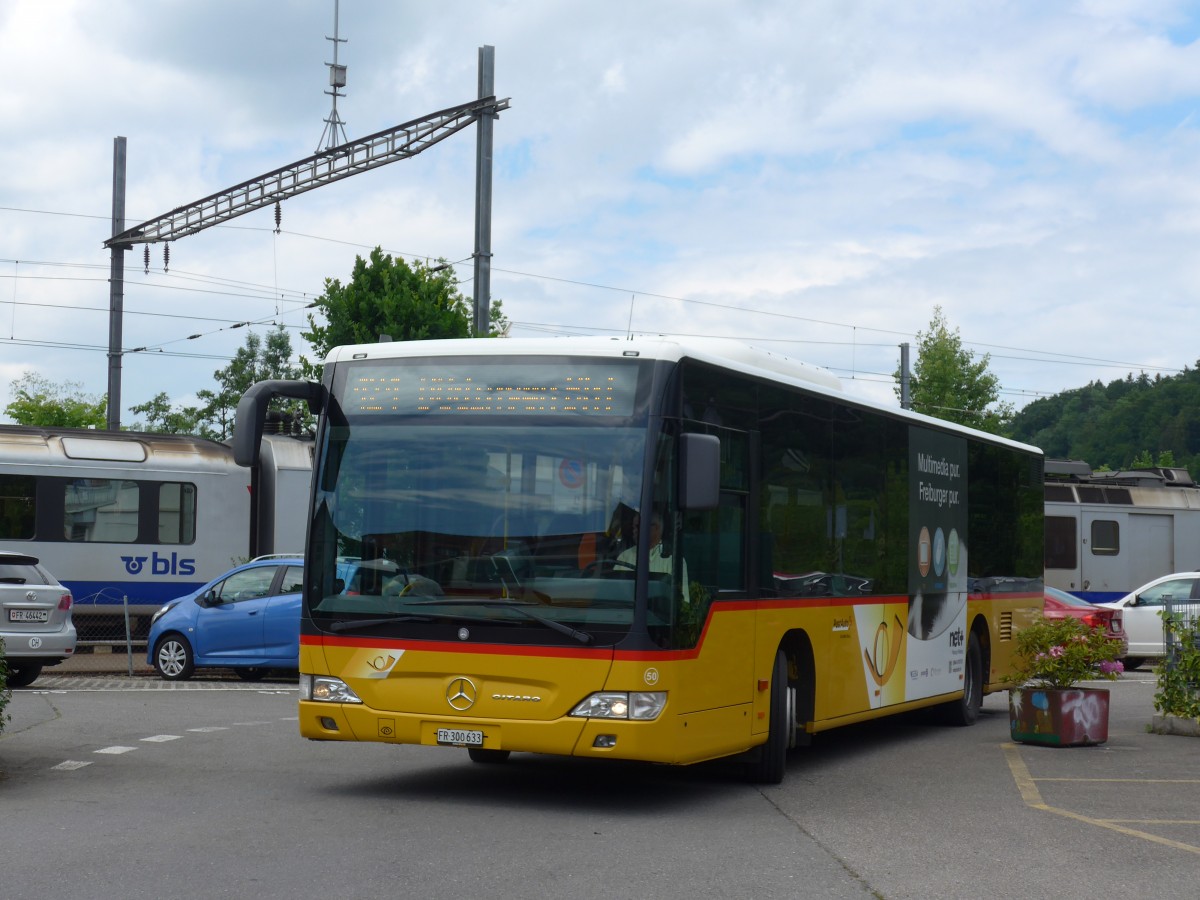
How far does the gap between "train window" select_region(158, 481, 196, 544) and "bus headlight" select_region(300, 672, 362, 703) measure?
16.2 meters

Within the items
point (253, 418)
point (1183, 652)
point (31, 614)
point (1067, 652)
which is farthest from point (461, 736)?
point (31, 614)

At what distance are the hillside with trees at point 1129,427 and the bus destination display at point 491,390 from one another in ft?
302

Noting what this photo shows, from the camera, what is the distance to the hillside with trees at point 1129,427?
102688 mm

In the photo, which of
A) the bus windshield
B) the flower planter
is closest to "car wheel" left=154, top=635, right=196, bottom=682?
the flower planter

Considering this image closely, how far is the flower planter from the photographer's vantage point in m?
14.4

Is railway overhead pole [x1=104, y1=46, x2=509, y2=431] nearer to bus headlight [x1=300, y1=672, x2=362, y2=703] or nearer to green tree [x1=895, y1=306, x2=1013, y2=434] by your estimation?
bus headlight [x1=300, y1=672, x2=362, y2=703]

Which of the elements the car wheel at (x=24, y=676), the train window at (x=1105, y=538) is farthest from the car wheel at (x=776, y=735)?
the train window at (x=1105, y=538)

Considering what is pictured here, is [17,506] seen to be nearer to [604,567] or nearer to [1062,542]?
[604,567]

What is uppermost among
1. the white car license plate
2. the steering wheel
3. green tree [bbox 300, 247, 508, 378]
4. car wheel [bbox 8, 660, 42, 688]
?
green tree [bbox 300, 247, 508, 378]

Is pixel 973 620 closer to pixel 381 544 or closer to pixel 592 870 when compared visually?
pixel 381 544

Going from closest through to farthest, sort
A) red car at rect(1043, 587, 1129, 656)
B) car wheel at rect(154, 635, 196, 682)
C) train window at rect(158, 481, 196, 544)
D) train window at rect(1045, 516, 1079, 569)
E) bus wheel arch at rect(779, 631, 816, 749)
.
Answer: bus wheel arch at rect(779, 631, 816, 749) < car wheel at rect(154, 635, 196, 682) < red car at rect(1043, 587, 1129, 656) < train window at rect(158, 481, 196, 544) < train window at rect(1045, 516, 1079, 569)

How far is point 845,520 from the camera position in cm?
1290

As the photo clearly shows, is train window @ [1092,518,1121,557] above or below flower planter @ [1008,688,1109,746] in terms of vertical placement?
above

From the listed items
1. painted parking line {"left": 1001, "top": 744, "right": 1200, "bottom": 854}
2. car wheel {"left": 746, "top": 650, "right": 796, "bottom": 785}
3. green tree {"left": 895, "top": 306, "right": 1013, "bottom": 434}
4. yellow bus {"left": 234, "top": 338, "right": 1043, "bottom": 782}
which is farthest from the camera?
green tree {"left": 895, "top": 306, "right": 1013, "bottom": 434}
